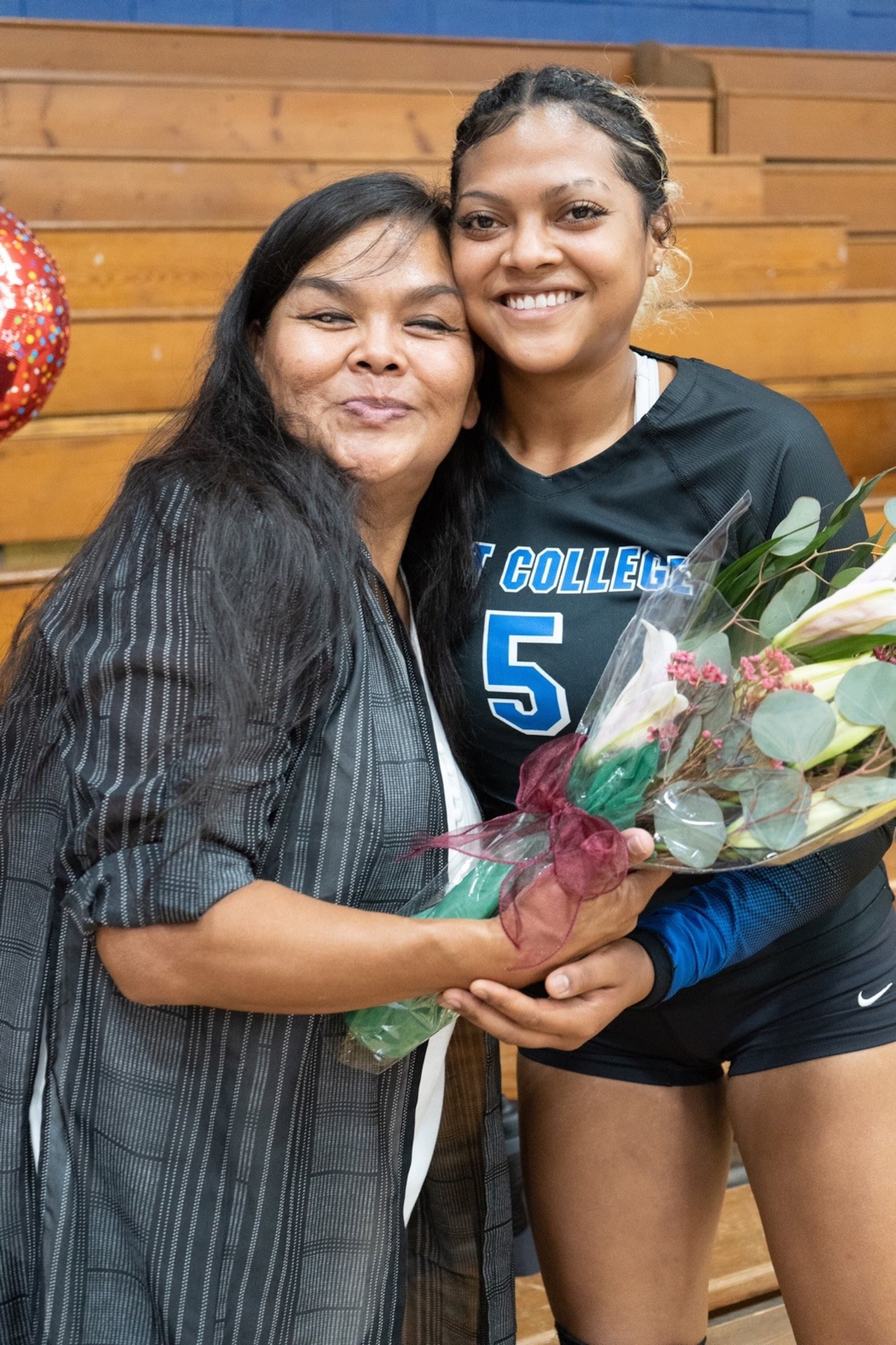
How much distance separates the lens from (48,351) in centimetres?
133

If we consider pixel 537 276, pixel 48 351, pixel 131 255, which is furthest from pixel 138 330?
pixel 537 276

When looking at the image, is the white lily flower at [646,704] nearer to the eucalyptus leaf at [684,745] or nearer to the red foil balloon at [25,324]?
the eucalyptus leaf at [684,745]

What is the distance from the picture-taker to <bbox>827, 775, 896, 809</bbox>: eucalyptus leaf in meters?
0.93

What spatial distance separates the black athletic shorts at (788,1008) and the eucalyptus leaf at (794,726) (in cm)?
38

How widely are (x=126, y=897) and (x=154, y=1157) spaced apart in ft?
0.74

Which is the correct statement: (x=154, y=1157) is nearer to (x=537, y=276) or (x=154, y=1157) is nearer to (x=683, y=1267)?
(x=683, y=1267)

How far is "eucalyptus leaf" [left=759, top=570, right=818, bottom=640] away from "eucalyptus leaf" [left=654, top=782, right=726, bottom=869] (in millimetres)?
149

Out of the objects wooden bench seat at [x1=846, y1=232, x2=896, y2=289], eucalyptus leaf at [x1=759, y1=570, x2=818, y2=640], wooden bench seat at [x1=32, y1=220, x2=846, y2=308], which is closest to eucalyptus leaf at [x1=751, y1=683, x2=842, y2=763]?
eucalyptus leaf at [x1=759, y1=570, x2=818, y2=640]

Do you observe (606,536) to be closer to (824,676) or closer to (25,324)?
(824,676)

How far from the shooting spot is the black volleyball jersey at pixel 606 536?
3.96 feet

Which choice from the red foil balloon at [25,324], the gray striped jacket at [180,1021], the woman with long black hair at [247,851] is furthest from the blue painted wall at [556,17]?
the gray striped jacket at [180,1021]

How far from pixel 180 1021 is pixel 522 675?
16.9 inches

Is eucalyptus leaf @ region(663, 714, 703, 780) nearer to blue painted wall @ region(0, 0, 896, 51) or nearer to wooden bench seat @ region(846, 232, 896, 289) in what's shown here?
blue painted wall @ region(0, 0, 896, 51)

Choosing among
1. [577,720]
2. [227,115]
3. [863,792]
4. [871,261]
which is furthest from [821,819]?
[871,261]
